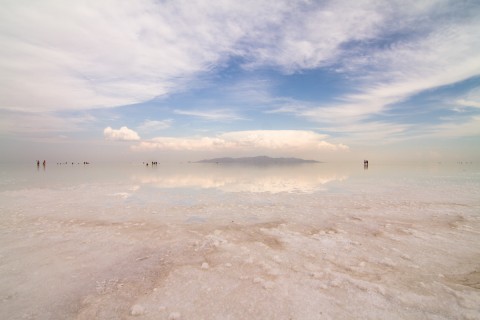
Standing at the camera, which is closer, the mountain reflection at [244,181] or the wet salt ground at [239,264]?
the wet salt ground at [239,264]

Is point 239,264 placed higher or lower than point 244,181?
lower

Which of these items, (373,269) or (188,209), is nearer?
(373,269)

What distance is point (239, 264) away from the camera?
6.41 metres

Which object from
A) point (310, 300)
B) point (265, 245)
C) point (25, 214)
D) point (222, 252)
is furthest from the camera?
point (25, 214)

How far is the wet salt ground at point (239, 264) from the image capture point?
4645mm

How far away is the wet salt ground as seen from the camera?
4.64 meters

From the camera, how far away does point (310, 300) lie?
15.7 feet

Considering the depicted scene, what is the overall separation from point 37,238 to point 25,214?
4227 mm

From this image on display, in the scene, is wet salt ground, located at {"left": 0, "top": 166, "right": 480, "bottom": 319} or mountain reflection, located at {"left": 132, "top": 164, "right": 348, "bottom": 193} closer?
wet salt ground, located at {"left": 0, "top": 166, "right": 480, "bottom": 319}

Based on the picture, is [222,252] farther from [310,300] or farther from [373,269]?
[373,269]

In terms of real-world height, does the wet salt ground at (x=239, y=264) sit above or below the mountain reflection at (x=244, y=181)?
below

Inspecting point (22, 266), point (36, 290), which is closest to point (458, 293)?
point (36, 290)

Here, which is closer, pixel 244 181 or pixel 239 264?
pixel 239 264

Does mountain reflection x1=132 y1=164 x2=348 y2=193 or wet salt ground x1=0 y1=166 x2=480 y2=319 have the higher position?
mountain reflection x1=132 y1=164 x2=348 y2=193
